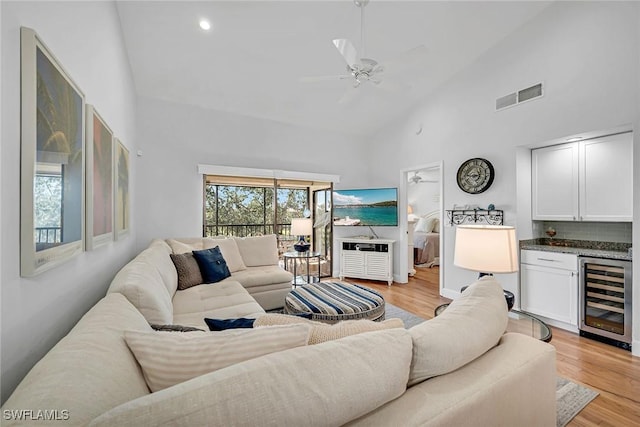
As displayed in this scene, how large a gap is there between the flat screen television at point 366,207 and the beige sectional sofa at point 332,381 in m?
3.81

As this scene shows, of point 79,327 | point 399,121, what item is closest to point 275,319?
point 79,327

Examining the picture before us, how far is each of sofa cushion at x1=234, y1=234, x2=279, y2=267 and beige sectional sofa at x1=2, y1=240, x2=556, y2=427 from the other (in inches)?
106

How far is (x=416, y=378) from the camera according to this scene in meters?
0.88

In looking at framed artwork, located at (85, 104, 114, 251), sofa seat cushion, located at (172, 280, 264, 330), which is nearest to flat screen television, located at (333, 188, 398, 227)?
sofa seat cushion, located at (172, 280, 264, 330)

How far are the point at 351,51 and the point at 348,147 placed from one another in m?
3.18

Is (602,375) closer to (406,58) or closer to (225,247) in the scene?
(406,58)

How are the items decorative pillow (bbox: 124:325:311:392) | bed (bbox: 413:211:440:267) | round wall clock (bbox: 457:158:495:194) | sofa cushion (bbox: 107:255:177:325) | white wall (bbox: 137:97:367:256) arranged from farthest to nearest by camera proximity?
bed (bbox: 413:211:440:267) < white wall (bbox: 137:97:367:256) < round wall clock (bbox: 457:158:495:194) < sofa cushion (bbox: 107:255:177:325) < decorative pillow (bbox: 124:325:311:392)

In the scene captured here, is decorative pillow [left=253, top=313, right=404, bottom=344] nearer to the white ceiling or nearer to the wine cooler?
the white ceiling

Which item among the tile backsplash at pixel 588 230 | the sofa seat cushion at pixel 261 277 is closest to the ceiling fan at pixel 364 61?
the sofa seat cushion at pixel 261 277

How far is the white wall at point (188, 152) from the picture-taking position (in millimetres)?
3850

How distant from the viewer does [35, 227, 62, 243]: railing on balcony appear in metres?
0.99

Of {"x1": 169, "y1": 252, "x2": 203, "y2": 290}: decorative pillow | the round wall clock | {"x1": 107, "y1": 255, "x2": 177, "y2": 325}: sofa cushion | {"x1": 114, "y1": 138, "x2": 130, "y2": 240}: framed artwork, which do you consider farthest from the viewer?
the round wall clock

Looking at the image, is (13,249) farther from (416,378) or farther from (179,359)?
(416,378)

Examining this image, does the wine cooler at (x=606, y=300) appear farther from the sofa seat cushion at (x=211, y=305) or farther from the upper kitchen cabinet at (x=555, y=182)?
Result: the sofa seat cushion at (x=211, y=305)
